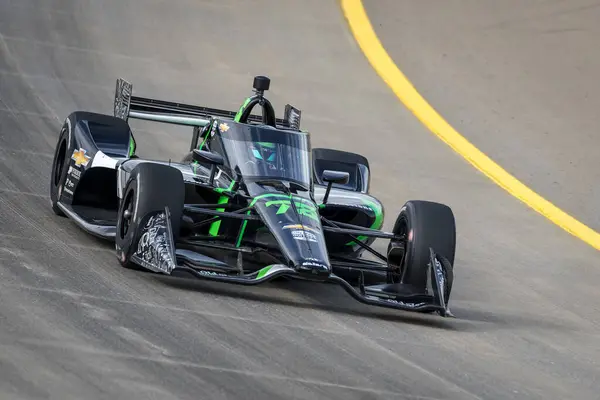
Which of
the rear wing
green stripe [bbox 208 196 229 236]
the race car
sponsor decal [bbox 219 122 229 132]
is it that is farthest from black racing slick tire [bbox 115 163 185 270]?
the rear wing

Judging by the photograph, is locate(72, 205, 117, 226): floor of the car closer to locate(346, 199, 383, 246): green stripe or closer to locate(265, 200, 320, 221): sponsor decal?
locate(265, 200, 320, 221): sponsor decal

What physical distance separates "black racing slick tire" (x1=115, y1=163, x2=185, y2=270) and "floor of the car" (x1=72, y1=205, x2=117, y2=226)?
3.15 ft

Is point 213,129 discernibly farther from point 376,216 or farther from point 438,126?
point 438,126

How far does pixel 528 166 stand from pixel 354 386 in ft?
28.7

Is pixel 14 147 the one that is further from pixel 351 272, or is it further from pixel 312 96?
pixel 312 96

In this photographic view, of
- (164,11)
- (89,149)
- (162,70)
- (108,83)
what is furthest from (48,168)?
(164,11)

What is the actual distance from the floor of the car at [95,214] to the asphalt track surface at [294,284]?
16 centimetres

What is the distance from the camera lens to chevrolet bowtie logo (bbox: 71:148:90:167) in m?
11.1

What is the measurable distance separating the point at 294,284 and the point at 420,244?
102 cm

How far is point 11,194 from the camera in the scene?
37.5ft

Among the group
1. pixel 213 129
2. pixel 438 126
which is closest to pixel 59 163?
pixel 213 129

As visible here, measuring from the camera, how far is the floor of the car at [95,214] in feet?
35.1

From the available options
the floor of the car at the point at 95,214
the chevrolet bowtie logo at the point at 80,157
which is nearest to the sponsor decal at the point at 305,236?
the floor of the car at the point at 95,214

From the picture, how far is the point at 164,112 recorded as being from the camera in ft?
39.3
